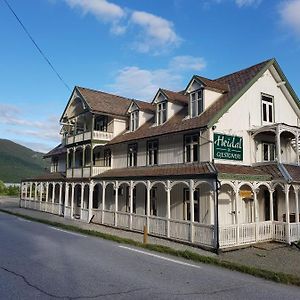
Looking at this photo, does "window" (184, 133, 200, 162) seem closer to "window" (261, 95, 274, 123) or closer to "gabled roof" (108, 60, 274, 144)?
"gabled roof" (108, 60, 274, 144)

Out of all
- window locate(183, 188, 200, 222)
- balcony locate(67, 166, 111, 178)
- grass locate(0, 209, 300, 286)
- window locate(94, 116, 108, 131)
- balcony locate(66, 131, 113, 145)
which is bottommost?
grass locate(0, 209, 300, 286)

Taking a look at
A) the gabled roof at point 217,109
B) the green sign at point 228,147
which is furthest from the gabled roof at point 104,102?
the green sign at point 228,147

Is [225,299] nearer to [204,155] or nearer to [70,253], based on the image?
[70,253]

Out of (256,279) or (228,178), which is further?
(228,178)

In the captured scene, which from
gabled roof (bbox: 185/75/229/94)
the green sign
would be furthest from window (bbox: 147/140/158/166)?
the green sign

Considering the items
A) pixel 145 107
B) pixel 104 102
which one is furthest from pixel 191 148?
pixel 104 102

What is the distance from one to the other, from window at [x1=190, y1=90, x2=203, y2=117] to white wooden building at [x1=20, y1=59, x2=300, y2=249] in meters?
0.06

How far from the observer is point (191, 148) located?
19.2 metres

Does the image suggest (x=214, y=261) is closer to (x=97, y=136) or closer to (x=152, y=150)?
(x=152, y=150)

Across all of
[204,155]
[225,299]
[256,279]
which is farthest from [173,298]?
[204,155]

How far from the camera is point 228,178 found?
51.7 feet

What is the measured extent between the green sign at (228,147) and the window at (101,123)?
13.0 m

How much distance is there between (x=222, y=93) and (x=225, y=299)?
562 inches

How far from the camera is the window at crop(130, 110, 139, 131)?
2586 cm
